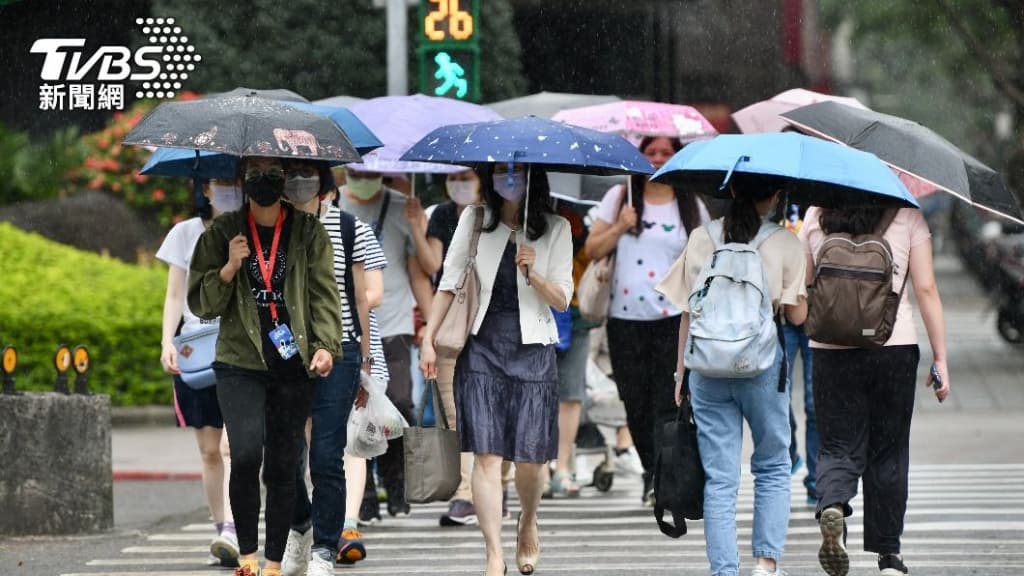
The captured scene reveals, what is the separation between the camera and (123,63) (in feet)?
A: 61.7

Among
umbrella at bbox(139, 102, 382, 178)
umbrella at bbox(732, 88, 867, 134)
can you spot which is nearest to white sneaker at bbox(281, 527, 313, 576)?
umbrella at bbox(139, 102, 382, 178)

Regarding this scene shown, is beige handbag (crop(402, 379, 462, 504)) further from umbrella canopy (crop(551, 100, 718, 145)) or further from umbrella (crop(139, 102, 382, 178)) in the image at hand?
umbrella canopy (crop(551, 100, 718, 145))

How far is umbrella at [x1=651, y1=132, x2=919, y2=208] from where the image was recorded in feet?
21.6

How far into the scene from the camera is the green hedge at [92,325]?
14.0 m

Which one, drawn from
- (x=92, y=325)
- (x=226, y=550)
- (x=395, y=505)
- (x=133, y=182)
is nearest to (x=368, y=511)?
(x=395, y=505)

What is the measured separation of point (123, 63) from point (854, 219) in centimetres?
1285

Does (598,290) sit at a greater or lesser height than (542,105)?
lesser

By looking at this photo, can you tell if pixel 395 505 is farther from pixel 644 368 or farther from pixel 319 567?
pixel 319 567

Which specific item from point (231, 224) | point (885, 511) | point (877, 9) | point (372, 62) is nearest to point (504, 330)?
point (231, 224)

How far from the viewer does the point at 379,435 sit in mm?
7414

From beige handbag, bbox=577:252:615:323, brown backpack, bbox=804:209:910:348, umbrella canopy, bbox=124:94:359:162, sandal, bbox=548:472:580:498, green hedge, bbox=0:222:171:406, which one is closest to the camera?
umbrella canopy, bbox=124:94:359:162

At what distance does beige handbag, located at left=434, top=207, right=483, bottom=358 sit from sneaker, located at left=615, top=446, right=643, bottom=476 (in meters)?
3.77

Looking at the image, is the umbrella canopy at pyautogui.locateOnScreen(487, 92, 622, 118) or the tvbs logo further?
the tvbs logo

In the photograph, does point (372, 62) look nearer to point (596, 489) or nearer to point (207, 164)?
point (596, 489)
